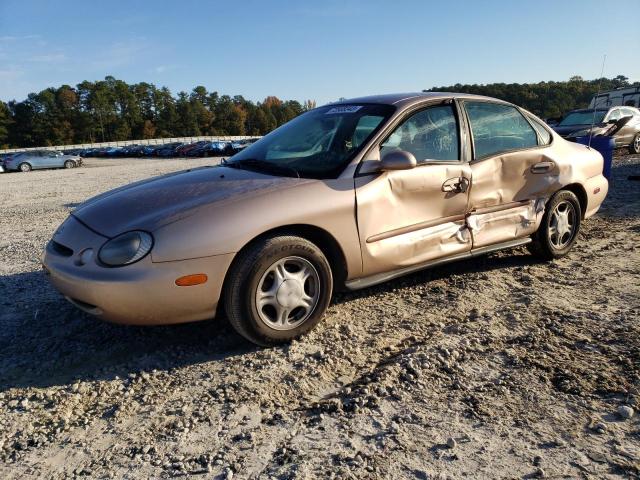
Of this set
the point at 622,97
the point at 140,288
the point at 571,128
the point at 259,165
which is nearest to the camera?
the point at 140,288

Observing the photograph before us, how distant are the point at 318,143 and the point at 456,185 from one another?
1108mm

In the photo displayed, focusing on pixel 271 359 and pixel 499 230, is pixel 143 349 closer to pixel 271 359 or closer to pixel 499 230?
pixel 271 359

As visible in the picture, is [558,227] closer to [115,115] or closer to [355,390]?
[355,390]

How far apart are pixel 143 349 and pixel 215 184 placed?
117 centimetres

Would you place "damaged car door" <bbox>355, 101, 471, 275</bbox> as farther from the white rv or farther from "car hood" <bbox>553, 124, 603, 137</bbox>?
the white rv

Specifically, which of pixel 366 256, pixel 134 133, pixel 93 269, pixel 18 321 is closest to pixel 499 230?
pixel 366 256

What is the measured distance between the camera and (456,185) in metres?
3.74

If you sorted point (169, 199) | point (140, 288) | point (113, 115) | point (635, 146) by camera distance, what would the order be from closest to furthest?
point (140, 288) → point (169, 199) → point (635, 146) → point (113, 115)

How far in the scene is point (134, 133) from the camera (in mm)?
108938

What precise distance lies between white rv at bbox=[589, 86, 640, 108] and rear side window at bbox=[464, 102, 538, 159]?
53.7 ft

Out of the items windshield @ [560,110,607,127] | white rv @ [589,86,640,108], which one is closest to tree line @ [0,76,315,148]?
white rv @ [589,86,640,108]

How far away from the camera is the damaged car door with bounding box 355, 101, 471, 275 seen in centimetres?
331

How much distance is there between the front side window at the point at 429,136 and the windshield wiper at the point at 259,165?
68cm

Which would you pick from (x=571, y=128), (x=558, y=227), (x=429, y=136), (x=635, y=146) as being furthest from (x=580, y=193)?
(x=635, y=146)
